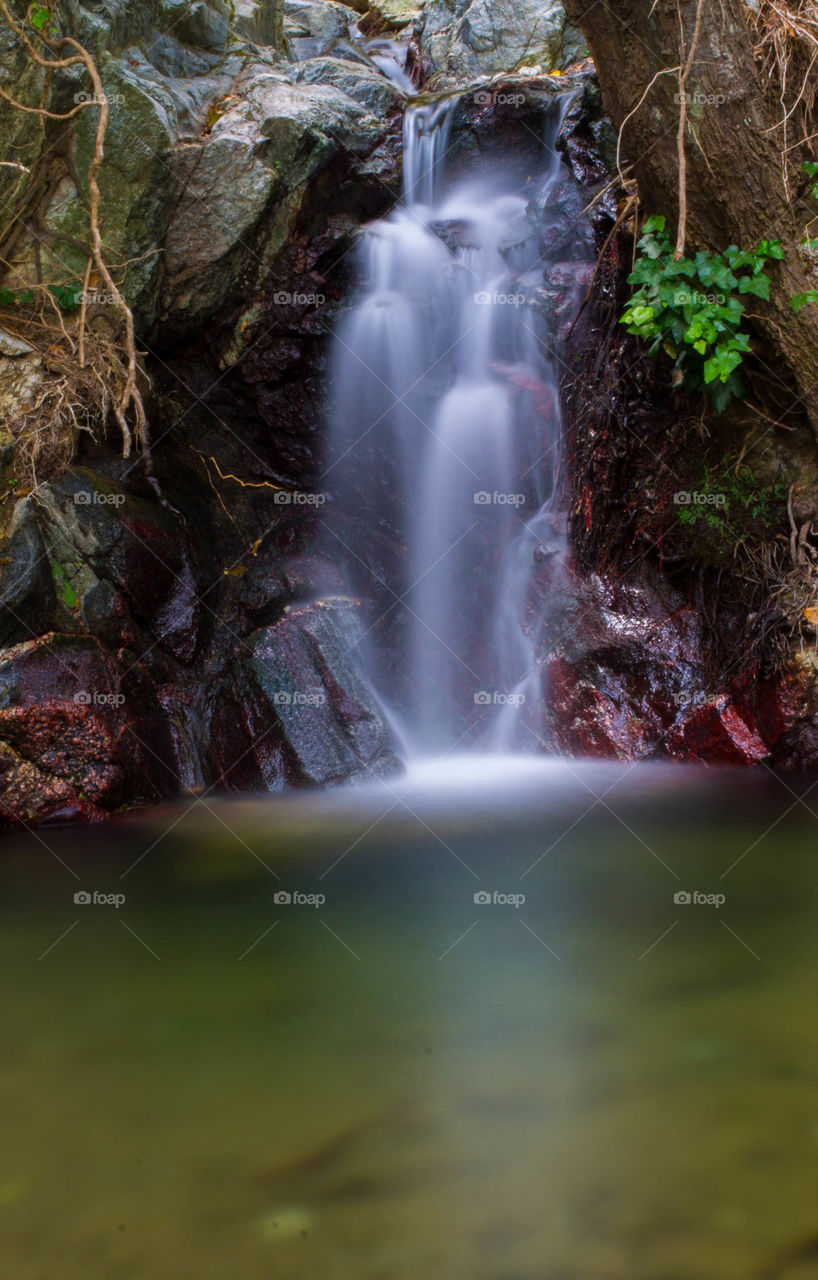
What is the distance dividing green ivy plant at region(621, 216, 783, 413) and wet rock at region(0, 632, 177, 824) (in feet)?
11.5

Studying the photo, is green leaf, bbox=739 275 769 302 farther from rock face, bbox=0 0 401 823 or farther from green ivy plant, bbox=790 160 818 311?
rock face, bbox=0 0 401 823

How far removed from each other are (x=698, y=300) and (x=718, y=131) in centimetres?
81

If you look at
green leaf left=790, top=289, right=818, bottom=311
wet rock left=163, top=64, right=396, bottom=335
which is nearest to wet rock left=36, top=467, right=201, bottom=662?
wet rock left=163, top=64, right=396, bottom=335

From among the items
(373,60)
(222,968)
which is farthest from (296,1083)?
(373,60)

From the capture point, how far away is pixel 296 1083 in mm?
2293

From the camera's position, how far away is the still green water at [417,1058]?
1.76 meters

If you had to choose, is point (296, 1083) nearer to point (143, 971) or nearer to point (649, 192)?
point (143, 971)

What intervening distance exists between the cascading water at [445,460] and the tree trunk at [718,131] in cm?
181

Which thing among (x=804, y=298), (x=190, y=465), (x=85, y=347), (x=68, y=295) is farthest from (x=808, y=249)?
(x=68, y=295)

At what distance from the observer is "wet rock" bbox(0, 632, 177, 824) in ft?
16.2

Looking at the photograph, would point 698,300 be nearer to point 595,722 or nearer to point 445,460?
point 445,460

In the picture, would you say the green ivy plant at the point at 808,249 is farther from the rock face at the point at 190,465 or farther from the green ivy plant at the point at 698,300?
the rock face at the point at 190,465

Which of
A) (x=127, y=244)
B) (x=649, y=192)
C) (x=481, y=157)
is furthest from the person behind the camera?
(x=481, y=157)

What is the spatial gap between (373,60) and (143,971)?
9.97 metres
